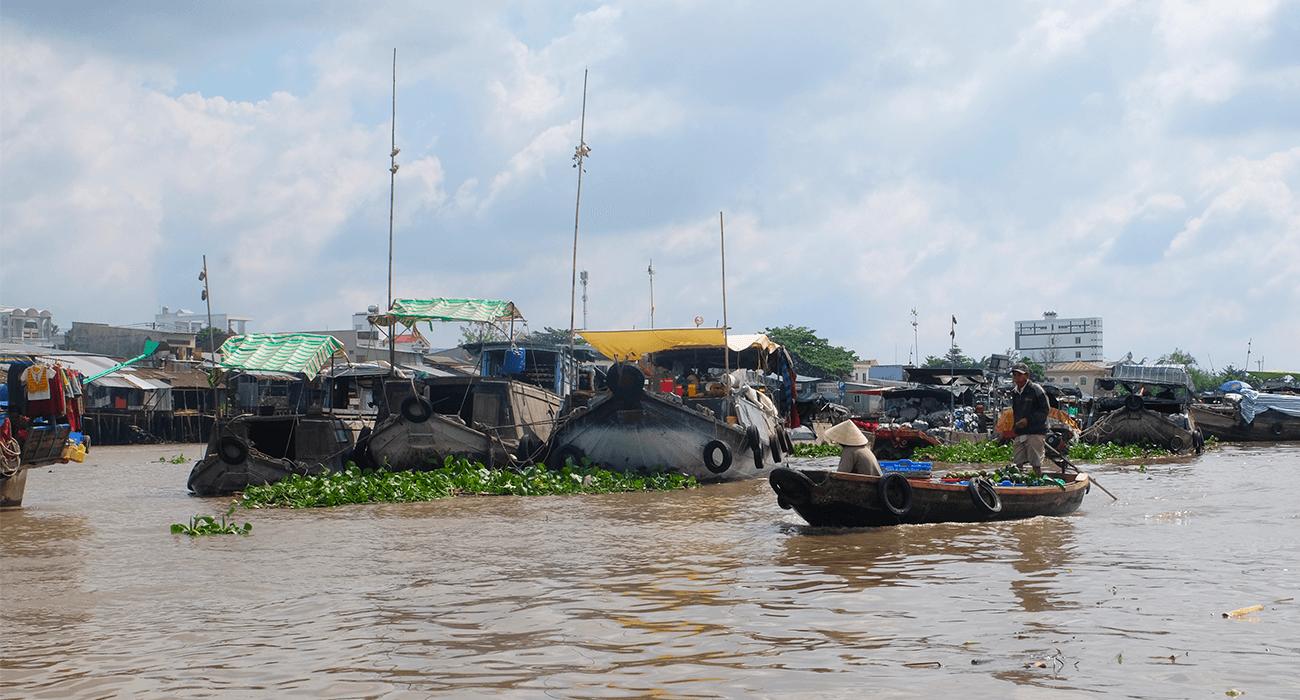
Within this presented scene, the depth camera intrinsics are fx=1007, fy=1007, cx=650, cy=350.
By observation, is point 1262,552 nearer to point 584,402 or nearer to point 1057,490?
point 1057,490

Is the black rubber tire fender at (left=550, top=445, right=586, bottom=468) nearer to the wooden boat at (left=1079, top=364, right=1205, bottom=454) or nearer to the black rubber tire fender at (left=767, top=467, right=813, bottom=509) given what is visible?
the black rubber tire fender at (left=767, top=467, right=813, bottom=509)

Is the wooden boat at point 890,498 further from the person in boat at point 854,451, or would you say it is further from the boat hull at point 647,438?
the boat hull at point 647,438

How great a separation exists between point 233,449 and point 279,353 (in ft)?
9.54

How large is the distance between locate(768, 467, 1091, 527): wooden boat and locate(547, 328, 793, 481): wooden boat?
6047mm

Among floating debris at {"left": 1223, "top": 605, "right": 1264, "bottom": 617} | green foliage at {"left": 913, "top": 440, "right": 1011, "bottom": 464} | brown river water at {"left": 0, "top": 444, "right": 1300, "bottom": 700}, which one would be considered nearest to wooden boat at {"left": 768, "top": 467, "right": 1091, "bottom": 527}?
brown river water at {"left": 0, "top": 444, "right": 1300, "bottom": 700}

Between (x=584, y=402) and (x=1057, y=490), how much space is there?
10.6 m

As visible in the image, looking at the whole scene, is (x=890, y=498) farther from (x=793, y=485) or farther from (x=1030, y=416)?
(x=1030, y=416)

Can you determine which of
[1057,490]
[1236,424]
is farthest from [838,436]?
[1236,424]

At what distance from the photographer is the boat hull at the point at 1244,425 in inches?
1208

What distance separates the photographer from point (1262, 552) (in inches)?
341

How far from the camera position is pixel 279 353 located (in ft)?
60.4

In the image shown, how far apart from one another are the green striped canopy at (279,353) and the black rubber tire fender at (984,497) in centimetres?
1222

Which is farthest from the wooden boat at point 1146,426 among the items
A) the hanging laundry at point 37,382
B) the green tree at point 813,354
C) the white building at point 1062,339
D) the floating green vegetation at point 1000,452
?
the white building at point 1062,339

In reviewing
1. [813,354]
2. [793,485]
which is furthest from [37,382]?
[813,354]
